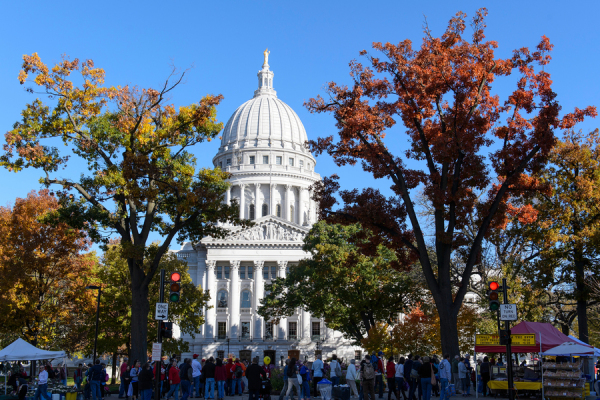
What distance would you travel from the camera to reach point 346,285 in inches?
1729

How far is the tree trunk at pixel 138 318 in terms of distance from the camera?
2292cm

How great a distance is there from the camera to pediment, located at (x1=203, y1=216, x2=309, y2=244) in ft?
267

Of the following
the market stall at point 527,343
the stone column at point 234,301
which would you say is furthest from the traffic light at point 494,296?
the stone column at point 234,301

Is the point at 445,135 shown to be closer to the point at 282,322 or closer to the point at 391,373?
the point at 391,373

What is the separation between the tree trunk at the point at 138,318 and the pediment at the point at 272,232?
57816 millimetres

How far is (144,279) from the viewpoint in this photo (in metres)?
23.3

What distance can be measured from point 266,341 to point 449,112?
62625 millimetres

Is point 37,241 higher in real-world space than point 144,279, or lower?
higher

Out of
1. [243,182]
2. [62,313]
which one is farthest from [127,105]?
[243,182]

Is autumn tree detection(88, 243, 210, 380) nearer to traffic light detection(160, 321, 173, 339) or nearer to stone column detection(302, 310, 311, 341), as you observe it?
traffic light detection(160, 321, 173, 339)

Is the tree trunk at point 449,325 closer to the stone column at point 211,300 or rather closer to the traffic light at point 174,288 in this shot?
the traffic light at point 174,288

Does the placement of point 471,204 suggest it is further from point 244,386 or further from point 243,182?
point 243,182

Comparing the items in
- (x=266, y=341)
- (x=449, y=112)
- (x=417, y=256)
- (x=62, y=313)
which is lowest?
(x=266, y=341)

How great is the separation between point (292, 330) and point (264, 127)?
45167 millimetres
